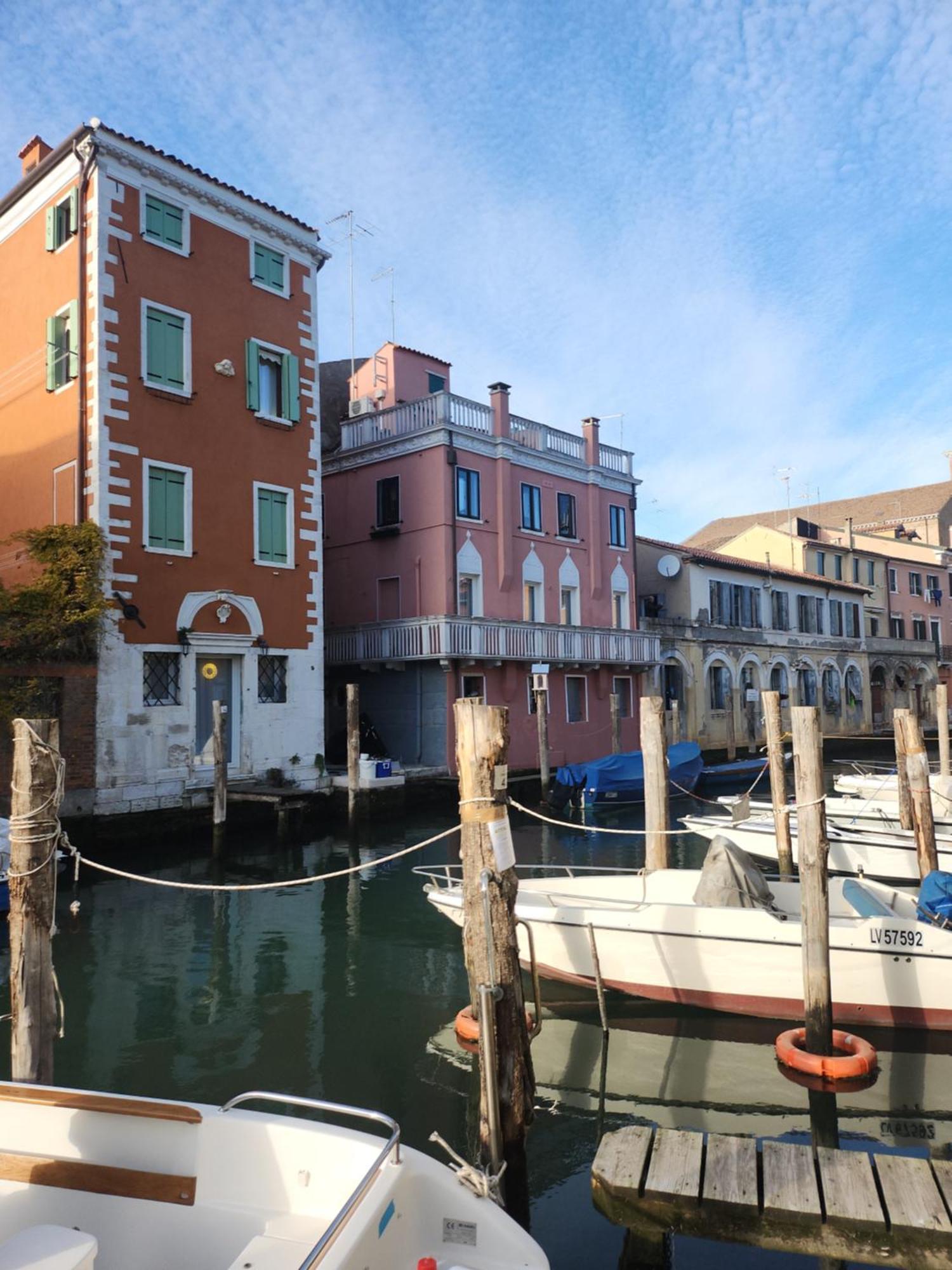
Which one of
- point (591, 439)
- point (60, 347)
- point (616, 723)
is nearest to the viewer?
point (60, 347)

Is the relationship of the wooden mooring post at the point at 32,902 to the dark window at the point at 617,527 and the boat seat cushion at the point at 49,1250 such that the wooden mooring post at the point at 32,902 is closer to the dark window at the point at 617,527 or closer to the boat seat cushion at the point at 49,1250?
the boat seat cushion at the point at 49,1250

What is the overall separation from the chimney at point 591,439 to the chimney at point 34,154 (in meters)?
15.8

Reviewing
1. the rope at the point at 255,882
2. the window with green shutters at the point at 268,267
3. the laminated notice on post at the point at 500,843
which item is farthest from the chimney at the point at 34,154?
the laminated notice on post at the point at 500,843

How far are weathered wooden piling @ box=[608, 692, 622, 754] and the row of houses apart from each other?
456 millimetres

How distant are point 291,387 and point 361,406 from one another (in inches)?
284

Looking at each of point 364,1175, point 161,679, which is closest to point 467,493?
point 161,679

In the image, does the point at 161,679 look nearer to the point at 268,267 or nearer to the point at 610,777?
the point at 268,267

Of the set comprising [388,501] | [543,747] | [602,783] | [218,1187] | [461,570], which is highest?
[388,501]

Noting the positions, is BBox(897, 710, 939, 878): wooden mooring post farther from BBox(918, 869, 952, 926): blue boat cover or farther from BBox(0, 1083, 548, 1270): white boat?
BBox(0, 1083, 548, 1270): white boat


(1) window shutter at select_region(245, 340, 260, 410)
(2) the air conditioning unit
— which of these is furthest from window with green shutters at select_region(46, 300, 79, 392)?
(2) the air conditioning unit

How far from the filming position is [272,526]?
773 inches

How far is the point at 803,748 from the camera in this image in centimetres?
757

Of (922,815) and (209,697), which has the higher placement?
(209,697)

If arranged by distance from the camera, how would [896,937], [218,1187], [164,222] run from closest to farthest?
[218,1187]
[896,937]
[164,222]
